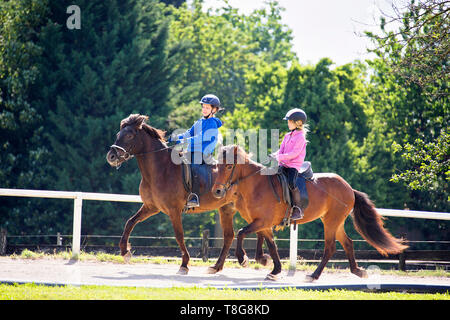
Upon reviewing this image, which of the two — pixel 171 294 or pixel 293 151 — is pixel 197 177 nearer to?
pixel 293 151

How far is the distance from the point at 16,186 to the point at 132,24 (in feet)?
27.5

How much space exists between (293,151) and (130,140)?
2.88m

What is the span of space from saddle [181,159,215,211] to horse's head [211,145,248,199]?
93 centimetres

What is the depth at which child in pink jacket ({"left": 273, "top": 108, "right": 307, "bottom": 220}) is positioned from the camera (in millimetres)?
9945

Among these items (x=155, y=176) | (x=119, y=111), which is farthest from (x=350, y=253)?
(x=119, y=111)

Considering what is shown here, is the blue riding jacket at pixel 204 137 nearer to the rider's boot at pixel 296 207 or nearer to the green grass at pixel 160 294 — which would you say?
the rider's boot at pixel 296 207

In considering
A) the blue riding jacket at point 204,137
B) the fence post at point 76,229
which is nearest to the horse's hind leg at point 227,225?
the blue riding jacket at point 204,137

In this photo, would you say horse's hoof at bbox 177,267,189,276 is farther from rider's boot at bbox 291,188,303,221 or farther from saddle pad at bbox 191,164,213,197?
rider's boot at bbox 291,188,303,221

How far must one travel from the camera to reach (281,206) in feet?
32.9

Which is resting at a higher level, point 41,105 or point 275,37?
point 275,37

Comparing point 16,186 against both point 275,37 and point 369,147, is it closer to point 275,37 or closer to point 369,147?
point 369,147
